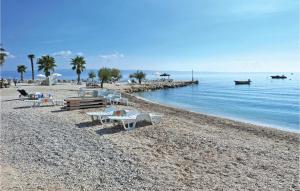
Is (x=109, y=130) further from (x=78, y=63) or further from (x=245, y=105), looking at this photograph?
(x=78, y=63)

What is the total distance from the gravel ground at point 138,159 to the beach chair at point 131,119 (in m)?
0.30

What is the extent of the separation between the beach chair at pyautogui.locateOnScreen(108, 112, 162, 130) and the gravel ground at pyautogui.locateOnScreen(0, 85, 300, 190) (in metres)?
0.30

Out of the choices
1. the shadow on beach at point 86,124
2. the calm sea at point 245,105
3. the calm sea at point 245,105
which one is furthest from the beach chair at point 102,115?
the calm sea at point 245,105

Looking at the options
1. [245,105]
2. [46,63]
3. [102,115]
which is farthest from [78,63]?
[102,115]

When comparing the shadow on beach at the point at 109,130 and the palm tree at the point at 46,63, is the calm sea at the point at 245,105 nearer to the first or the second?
the shadow on beach at the point at 109,130

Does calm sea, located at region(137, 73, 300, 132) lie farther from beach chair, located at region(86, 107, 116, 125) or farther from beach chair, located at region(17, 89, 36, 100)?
beach chair, located at region(17, 89, 36, 100)

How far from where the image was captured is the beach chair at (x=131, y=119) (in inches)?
456

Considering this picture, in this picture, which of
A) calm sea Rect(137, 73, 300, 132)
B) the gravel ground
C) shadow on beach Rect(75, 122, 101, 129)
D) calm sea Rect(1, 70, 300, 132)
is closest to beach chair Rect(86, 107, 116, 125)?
shadow on beach Rect(75, 122, 101, 129)

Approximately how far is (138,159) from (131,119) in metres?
3.90

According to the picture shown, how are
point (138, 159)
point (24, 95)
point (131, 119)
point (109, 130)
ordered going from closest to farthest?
point (138, 159) → point (109, 130) → point (131, 119) → point (24, 95)

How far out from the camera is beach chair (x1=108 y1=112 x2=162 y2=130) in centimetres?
1158

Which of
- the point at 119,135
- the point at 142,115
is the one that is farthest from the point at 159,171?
the point at 142,115

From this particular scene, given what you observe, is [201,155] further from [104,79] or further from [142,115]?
[104,79]

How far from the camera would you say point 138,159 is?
25.9 feet
